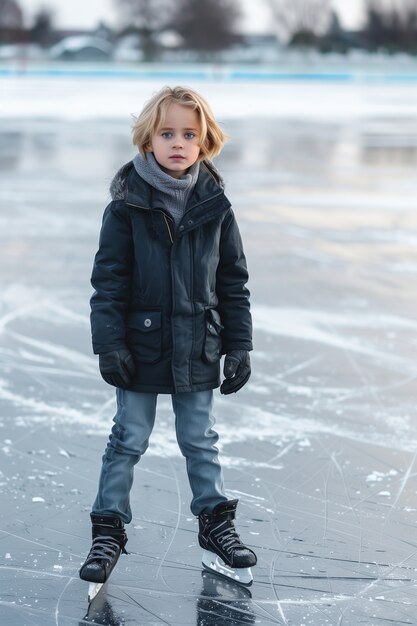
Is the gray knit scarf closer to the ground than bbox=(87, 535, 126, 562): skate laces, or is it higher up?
higher up

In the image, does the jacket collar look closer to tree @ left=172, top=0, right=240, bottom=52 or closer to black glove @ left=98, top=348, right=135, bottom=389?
black glove @ left=98, top=348, right=135, bottom=389

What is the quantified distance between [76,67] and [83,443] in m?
41.1

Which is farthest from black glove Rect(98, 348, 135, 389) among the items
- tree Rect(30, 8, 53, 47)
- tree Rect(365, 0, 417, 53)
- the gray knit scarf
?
tree Rect(30, 8, 53, 47)

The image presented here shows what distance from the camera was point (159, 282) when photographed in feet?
9.73

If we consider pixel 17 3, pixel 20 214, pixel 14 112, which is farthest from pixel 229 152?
pixel 17 3

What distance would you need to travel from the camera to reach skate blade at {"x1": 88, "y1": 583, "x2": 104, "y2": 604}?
9.52ft

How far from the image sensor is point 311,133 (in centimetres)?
1877

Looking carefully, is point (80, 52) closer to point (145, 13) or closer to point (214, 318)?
point (145, 13)

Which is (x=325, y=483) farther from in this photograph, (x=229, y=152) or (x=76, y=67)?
(x=76, y=67)

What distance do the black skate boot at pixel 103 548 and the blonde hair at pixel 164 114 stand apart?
1044 mm

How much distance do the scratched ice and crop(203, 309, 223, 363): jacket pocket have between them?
0.61 metres

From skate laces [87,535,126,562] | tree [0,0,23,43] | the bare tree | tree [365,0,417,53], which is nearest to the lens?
skate laces [87,535,126,562]

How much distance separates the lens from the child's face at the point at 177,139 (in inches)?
116

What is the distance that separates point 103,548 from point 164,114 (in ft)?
3.94
